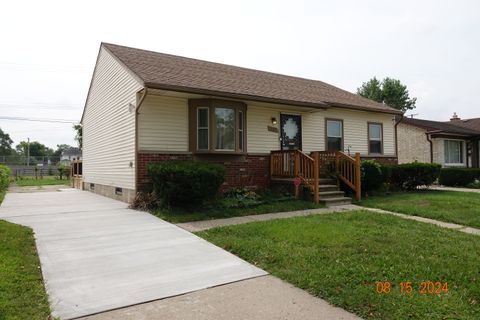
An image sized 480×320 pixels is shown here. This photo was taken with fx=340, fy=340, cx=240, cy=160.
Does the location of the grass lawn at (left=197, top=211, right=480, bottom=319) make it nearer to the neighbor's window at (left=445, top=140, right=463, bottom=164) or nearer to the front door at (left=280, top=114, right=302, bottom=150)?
the front door at (left=280, top=114, right=302, bottom=150)

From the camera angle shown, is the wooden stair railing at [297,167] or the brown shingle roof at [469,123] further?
the brown shingle roof at [469,123]

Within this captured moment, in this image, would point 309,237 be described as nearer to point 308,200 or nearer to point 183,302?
point 183,302

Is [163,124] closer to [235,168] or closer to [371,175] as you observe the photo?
[235,168]

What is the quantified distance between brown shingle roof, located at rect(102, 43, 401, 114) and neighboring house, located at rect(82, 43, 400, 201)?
38 mm

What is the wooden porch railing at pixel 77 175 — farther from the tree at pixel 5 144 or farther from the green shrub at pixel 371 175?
the tree at pixel 5 144

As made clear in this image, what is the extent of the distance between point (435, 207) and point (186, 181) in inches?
257

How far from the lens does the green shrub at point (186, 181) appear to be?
7.96 meters

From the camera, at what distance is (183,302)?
3.43 meters

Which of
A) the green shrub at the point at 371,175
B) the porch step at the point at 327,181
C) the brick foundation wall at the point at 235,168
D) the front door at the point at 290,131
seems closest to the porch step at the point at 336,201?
the porch step at the point at 327,181

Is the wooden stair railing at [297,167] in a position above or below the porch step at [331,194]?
above

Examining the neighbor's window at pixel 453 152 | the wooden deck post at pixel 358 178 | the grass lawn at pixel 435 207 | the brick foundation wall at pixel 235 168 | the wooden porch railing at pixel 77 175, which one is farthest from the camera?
the neighbor's window at pixel 453 152

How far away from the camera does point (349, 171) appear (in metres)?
11.1

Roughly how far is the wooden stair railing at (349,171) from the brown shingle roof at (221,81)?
85.1 inches

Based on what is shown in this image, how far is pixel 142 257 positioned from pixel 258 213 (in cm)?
404
